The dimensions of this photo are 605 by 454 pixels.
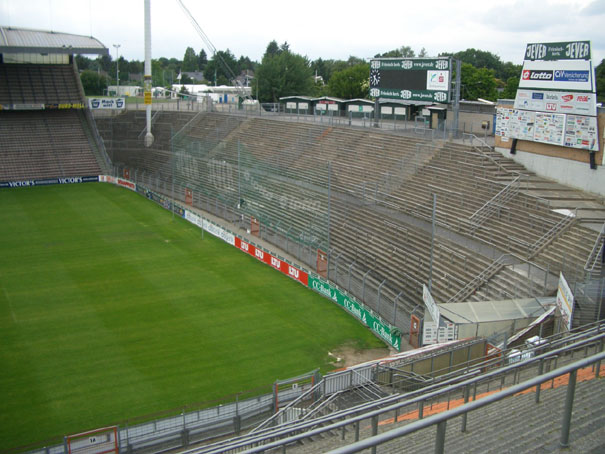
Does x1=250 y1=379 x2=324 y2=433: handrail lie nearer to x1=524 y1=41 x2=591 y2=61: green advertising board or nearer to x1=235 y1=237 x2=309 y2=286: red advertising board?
x1=235 y1=237 x2=309 y2=286: red advertising board

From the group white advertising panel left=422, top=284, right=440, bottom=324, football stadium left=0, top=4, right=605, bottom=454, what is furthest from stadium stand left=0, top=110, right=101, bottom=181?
white advertising panel left=422, top=284, right=440, bottom=324

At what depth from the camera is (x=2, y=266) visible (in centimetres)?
3161

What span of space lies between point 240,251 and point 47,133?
3515 cm

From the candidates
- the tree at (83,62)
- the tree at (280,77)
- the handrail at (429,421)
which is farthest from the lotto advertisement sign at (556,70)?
the tree at (83,62)

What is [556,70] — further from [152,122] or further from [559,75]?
[152,122]

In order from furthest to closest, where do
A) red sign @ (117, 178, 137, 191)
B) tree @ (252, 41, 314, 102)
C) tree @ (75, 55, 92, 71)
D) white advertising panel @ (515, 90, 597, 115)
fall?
1. tree @ (75, 55, 92, 71)
2. tree @ (252, 41, 314, 102)
3. red sign @ (117, 178, 137, 191)
4. white advertising panel @ (515, 90, 597, 115)

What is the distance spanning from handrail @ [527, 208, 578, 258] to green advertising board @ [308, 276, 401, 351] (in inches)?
265

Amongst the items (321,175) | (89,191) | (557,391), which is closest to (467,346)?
(557,391)

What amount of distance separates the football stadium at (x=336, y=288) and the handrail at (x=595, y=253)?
130 mm

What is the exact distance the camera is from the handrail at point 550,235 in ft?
81.7

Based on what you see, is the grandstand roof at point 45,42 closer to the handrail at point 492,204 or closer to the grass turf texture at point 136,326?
the grass turf texture at point 136,326

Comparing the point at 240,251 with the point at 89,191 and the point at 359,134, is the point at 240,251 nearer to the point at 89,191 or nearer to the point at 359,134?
the point at 359,134

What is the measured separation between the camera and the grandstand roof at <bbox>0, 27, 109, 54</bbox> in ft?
180

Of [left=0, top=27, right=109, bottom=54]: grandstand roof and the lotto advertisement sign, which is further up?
[left=0, top=27, right=109, bottom=54]: grandstand roof
